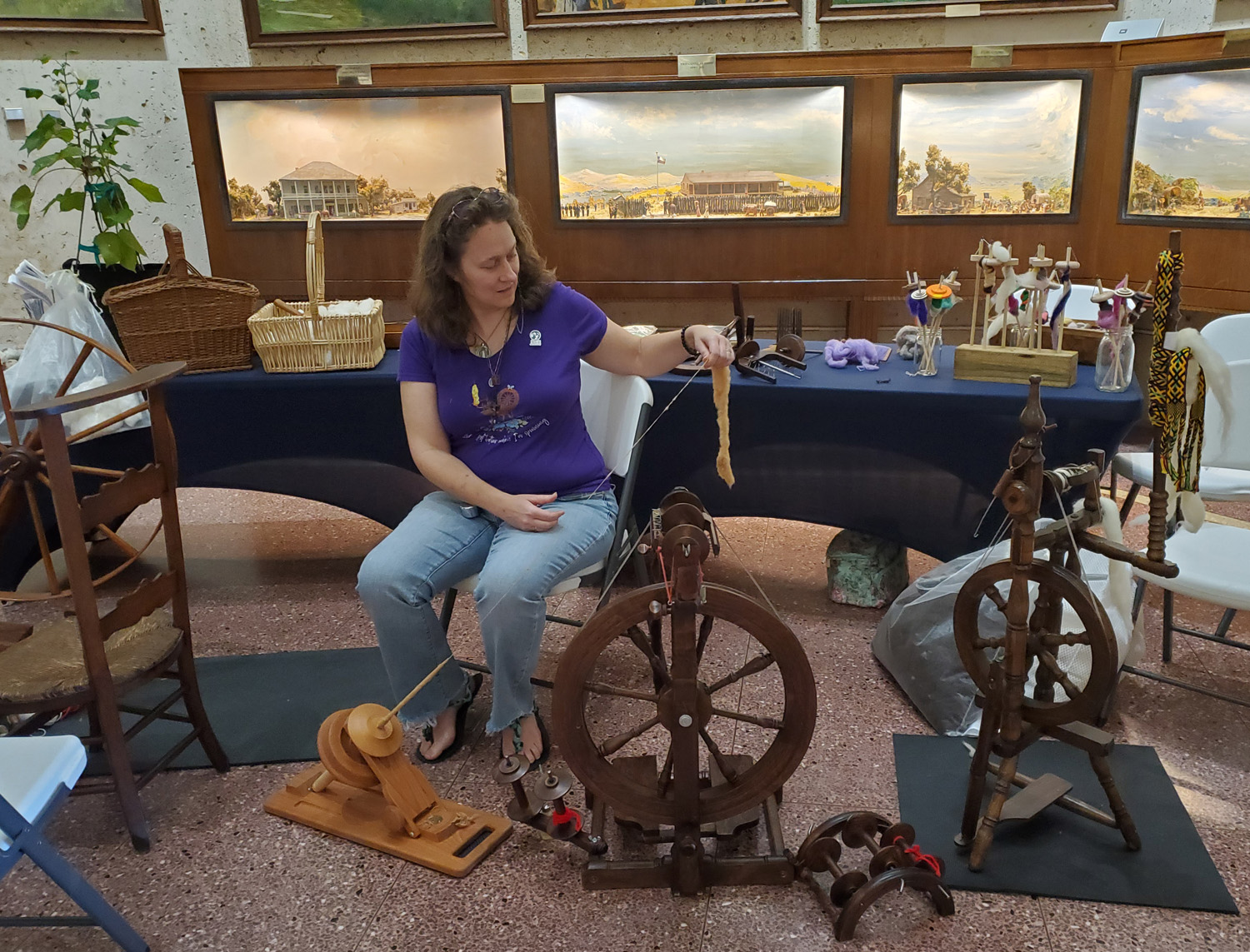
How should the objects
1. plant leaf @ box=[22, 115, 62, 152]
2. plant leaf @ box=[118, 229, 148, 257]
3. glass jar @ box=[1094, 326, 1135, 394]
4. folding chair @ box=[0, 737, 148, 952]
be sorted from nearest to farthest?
1. folding chair @ box=[0, 737, 148, 952]
2. glass jar @ box=[1094, 326, 1135, 394]
3. plant leaf @ box=[22, 115, 62, 152]
4. plant leaf @ box=[118, 229, 148, 257]

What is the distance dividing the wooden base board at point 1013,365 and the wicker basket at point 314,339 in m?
1.77

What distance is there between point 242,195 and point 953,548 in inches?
149

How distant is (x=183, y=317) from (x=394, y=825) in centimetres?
172

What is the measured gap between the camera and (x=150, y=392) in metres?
2.01

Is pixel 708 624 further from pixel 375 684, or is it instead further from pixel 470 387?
pixel 375 684

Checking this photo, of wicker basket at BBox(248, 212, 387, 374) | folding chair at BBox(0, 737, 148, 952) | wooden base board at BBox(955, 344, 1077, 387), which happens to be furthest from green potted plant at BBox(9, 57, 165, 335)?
wooden base board at BBox(955, 344, 1077, 387)

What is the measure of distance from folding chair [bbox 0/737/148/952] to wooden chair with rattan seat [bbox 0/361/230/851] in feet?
1.18

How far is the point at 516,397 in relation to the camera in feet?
7.44

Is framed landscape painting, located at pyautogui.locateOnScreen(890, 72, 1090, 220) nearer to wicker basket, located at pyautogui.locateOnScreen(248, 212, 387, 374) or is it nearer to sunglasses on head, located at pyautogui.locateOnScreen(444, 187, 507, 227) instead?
wicker basket, located at pyautogui.locateOnScreen(248, 212, 387, 374)

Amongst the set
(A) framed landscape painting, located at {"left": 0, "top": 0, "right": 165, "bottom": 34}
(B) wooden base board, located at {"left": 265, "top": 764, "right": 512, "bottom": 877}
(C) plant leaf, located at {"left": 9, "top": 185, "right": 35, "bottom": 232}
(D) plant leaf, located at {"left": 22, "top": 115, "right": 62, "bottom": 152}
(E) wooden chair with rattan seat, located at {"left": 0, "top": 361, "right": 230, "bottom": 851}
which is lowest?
(B) wooden base board, located at {"left": 265, "top": 764, "right": 512, "bottom": 877}

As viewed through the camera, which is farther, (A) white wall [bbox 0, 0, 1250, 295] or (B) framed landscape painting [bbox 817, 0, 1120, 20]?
(A) white wall [bbox 0, 0, 1250, 295]

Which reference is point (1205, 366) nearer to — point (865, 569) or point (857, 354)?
point (857, 354)

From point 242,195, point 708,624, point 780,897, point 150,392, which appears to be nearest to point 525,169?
point 242,195

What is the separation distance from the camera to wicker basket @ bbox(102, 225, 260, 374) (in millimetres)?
2814
